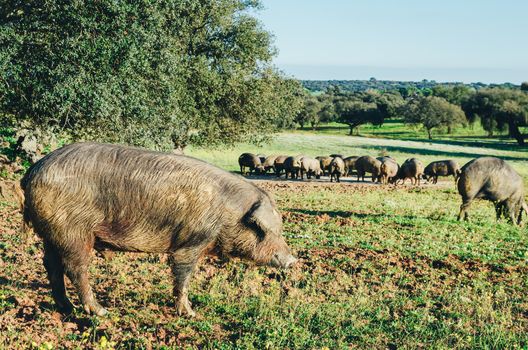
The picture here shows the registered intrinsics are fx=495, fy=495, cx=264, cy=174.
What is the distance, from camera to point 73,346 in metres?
5.30

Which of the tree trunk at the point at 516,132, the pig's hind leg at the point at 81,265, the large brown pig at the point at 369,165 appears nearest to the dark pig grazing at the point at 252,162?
the large brown pig at the point at 369,165

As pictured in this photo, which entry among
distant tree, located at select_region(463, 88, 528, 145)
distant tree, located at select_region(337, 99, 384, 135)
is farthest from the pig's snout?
distant tree, located at select_region(337, 99, 384, 135)

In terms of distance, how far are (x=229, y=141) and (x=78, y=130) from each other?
12.5 m

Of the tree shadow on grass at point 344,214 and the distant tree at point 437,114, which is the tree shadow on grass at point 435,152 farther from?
the tree shadow on grass at point 344,214

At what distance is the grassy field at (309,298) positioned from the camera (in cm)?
579

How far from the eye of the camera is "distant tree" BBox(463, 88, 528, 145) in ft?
229

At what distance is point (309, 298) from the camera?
717 centimetres

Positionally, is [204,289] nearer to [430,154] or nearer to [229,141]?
[229,141]

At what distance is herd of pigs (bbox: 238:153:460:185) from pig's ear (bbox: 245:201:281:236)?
2602 cm

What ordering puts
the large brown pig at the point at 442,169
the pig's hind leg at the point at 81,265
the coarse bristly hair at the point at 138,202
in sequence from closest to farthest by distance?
the coarse bristly hair at the point at 138,202 → the pig's hind leg at the point at 81,265 → the large brown pig at the point at 442,169

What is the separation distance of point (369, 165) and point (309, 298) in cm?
2687

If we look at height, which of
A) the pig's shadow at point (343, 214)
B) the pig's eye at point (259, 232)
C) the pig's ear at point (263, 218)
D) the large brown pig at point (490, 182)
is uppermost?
the pig's ear at point (263, 218)

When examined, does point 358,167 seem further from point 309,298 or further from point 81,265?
point 81,265

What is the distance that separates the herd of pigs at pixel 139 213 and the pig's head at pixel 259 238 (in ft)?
0.04
